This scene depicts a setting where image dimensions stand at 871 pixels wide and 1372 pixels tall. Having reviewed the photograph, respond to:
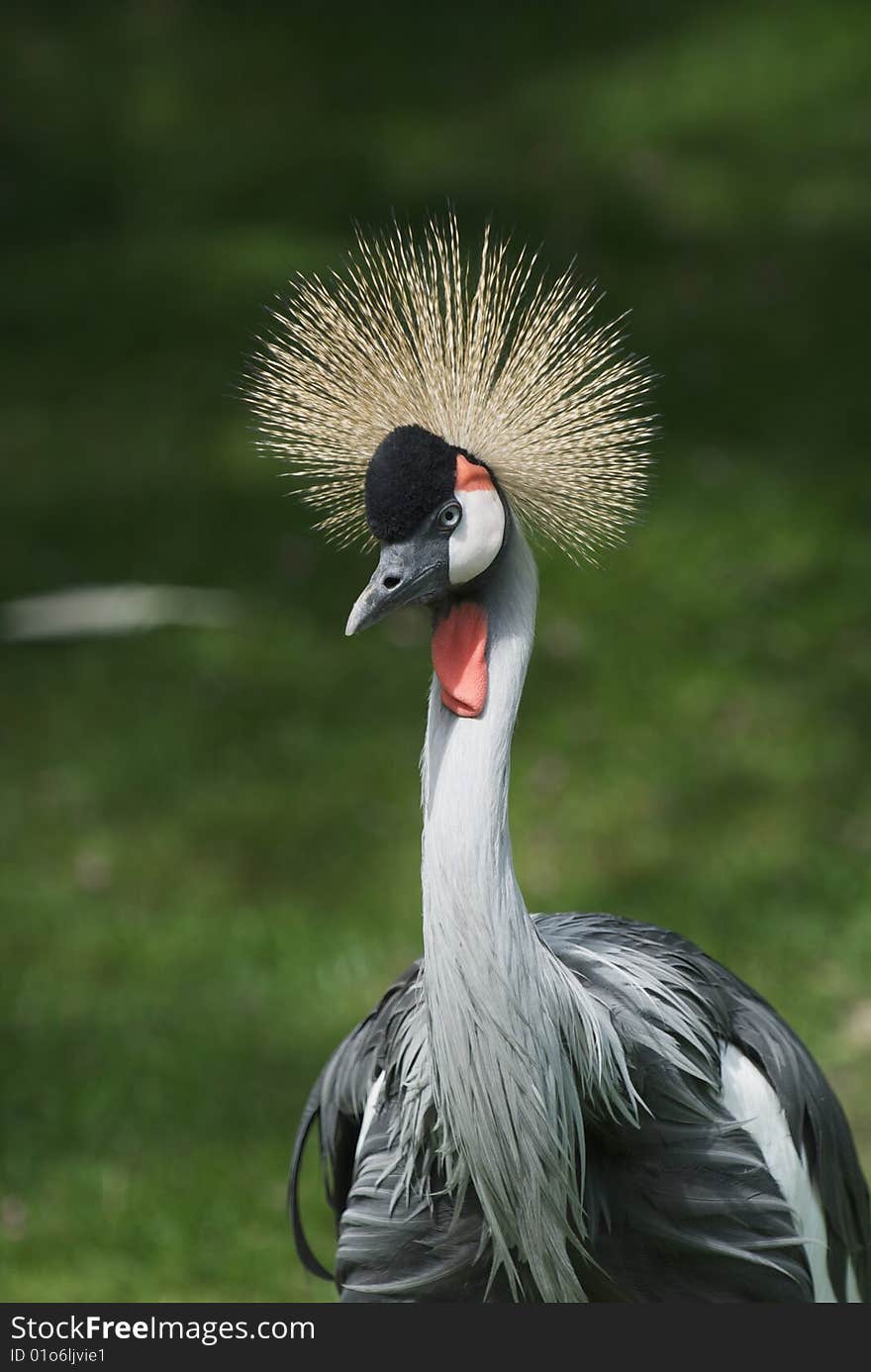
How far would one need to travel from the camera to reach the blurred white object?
4.97 meters

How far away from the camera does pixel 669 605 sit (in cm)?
477

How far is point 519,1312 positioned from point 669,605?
290cm

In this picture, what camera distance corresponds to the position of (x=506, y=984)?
1.82 m

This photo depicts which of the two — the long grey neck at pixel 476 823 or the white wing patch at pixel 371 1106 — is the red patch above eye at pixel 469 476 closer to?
the long grey neck at pixel 476 823

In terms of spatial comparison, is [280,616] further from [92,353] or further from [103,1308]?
[103,1308]

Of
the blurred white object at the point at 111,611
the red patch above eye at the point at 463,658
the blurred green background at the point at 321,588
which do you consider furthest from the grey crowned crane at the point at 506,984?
the blurred white object at the point at 111,611

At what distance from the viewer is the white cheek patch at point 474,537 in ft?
6.03

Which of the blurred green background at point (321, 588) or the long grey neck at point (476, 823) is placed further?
the blurred green background at point (321, 588)

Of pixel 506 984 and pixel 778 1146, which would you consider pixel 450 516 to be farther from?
pixel 778 1146

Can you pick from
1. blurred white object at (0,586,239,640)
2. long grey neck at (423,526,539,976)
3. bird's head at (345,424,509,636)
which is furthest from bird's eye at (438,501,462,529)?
blurred white object at (0,586,239,640)

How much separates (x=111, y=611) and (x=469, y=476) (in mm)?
3300

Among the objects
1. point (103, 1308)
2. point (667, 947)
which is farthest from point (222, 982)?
point (667, 947)

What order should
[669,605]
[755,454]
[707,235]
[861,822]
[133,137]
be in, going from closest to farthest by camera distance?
[861,822] < [669,605] < [755,454] < [707,235] < [133,137]

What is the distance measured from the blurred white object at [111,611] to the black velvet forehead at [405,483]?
3.14m
